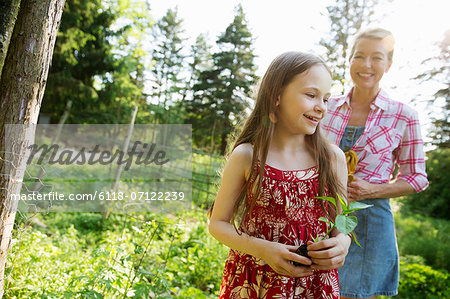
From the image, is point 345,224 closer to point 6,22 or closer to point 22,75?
point 22,75

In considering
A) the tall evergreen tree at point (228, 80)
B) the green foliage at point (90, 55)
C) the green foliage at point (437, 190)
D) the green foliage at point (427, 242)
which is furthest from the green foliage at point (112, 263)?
the tall evergreen tree at point (228, 80)

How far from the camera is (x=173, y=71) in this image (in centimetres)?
2283

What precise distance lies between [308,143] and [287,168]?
0.60ft

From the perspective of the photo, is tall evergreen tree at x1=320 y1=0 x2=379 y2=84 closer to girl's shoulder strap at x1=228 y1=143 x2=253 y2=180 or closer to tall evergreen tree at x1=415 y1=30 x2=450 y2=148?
tall evergreen tree at x1=415 y1=30 x2=450 y2=148

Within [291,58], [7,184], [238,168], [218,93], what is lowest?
[7,184]

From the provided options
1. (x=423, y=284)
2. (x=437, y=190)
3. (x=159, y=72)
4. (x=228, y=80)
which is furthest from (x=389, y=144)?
(x=159, y=72)

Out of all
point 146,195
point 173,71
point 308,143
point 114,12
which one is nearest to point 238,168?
point 308,143

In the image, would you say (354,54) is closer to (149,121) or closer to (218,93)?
(218,93)

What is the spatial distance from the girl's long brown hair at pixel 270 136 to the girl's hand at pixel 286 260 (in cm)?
21

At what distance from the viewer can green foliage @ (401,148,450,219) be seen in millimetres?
10250

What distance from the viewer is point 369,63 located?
1.75m

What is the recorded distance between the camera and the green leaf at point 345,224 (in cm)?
97

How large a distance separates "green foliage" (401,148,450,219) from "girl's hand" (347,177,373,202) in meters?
9.89

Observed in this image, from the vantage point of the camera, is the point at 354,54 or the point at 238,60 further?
the point at 238,60
